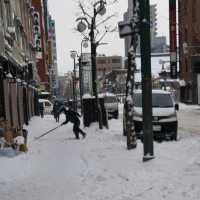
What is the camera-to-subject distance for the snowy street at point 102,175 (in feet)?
27.9

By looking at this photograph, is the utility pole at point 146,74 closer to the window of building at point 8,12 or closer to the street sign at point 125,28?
the street sign at point 125,28

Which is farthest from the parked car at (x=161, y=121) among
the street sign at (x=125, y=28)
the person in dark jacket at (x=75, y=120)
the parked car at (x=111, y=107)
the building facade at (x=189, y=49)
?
the building facade at (x=189, y=49)

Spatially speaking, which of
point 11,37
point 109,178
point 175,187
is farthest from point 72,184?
point 11,37

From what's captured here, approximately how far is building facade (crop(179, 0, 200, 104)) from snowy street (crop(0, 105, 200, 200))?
168ft

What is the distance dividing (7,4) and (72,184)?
17.8 m

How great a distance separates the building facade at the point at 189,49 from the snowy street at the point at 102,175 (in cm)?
5125

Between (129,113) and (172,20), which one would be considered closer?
(129,113)

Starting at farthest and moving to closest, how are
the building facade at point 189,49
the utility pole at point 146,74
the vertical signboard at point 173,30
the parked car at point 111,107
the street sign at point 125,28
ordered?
1. the vertical signboard at point 173,30
2. the building facade at point 189,49
3. the parked car at point 111,107
4. the street sign at point 125,28
5. the utility pole at point 146,74

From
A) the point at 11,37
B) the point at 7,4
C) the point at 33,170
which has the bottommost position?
the point at 33,170

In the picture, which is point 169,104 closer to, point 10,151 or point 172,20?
point 10,151

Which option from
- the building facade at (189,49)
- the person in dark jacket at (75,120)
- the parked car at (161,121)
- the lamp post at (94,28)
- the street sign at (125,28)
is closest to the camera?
the street sign at (125,28)

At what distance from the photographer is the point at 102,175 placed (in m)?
10.4

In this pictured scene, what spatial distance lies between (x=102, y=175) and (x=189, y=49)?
61105mm

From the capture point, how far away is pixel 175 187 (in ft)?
27.3
